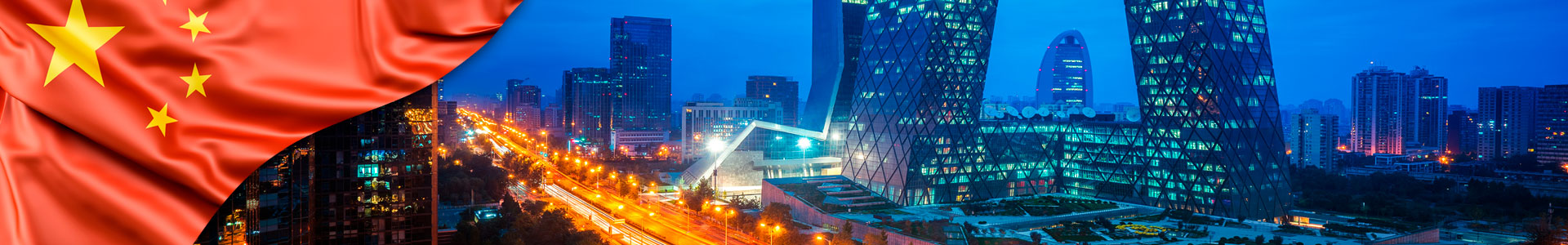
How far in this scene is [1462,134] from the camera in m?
66.1

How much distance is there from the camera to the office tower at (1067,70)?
64.2 metres

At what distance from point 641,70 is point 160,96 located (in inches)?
3586

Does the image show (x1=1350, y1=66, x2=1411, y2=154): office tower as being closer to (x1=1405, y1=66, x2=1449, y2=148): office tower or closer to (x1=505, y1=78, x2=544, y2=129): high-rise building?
(x1=1405, y1=66, x2=1449, y2=148): office tower

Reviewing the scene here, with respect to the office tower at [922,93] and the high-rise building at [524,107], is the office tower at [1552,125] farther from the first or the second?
the high-rise building at [524,107]

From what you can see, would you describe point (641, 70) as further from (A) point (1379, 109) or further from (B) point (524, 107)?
(A) point (1379, 109)

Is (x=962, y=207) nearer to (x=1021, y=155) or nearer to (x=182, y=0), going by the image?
(x=1021, y=155)

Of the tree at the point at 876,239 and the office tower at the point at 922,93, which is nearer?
the tree at the point at 876,239

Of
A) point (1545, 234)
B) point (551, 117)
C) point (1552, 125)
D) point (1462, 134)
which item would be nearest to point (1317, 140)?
point (1552, 125)

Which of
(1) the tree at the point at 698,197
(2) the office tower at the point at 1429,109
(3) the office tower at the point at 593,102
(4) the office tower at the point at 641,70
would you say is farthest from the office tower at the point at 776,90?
(1) the tree at the point at 698,197

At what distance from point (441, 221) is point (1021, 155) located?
83.0 feet

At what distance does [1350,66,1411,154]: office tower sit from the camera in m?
69.9

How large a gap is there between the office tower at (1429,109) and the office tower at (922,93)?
4203cm

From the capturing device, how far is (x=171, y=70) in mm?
2510

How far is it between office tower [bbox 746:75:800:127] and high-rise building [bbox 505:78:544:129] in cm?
1857
